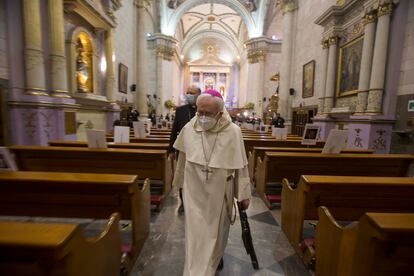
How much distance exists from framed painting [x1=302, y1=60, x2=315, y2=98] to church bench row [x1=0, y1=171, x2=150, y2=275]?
9.41 m

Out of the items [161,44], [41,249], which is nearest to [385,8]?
[41,249]

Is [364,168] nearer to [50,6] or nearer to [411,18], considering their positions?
[411,18]

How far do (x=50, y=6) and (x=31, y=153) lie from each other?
12.3ft

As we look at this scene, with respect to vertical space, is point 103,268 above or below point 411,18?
below

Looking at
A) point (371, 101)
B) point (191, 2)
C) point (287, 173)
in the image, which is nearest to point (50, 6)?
point (287, 173)

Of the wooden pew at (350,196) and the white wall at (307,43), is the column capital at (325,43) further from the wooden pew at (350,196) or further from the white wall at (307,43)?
the wooden pew at (350,196)

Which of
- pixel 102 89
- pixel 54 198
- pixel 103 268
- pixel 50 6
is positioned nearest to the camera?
pixel 103 268

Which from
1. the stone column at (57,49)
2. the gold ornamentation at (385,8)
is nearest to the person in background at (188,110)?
the stone column at (57,49)

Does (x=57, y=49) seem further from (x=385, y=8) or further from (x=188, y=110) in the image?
(x=385, y=8)

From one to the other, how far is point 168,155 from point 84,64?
4826 mm

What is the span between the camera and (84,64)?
6711mm

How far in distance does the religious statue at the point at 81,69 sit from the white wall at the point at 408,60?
8546 millimetres

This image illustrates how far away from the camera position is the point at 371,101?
5863 mm

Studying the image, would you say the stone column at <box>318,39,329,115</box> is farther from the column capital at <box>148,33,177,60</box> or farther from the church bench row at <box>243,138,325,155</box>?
the column capital at <box>148,33,177,60</box>
